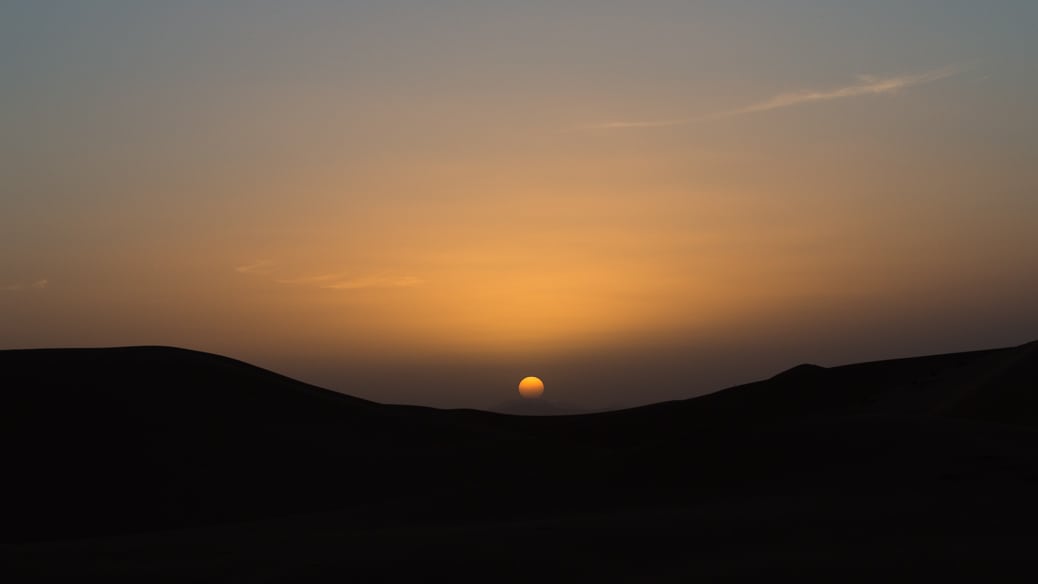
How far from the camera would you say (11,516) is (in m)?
19.2

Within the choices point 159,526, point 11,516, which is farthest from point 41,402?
point 159,526

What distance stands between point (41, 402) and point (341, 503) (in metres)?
9.61

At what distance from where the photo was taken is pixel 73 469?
2128cm

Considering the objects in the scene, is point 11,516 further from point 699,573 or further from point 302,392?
point 699,573

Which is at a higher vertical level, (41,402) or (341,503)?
(41,402)

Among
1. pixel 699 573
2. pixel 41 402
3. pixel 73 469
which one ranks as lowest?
pixel 699 573

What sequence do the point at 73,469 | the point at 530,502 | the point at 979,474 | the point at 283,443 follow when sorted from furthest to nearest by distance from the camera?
the point at 283,443
the point at 73,469
the point at 530,502
the point at 979,474

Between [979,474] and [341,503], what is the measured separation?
11.9 m

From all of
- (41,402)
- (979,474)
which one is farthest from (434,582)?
(41,402)

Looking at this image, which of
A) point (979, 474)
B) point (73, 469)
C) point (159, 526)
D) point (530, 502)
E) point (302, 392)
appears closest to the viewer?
point (979, 474)

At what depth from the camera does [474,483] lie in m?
20.0

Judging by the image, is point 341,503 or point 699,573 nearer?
point 699,573

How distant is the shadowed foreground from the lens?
9867 millimetres

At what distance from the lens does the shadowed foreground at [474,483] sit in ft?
32.4
